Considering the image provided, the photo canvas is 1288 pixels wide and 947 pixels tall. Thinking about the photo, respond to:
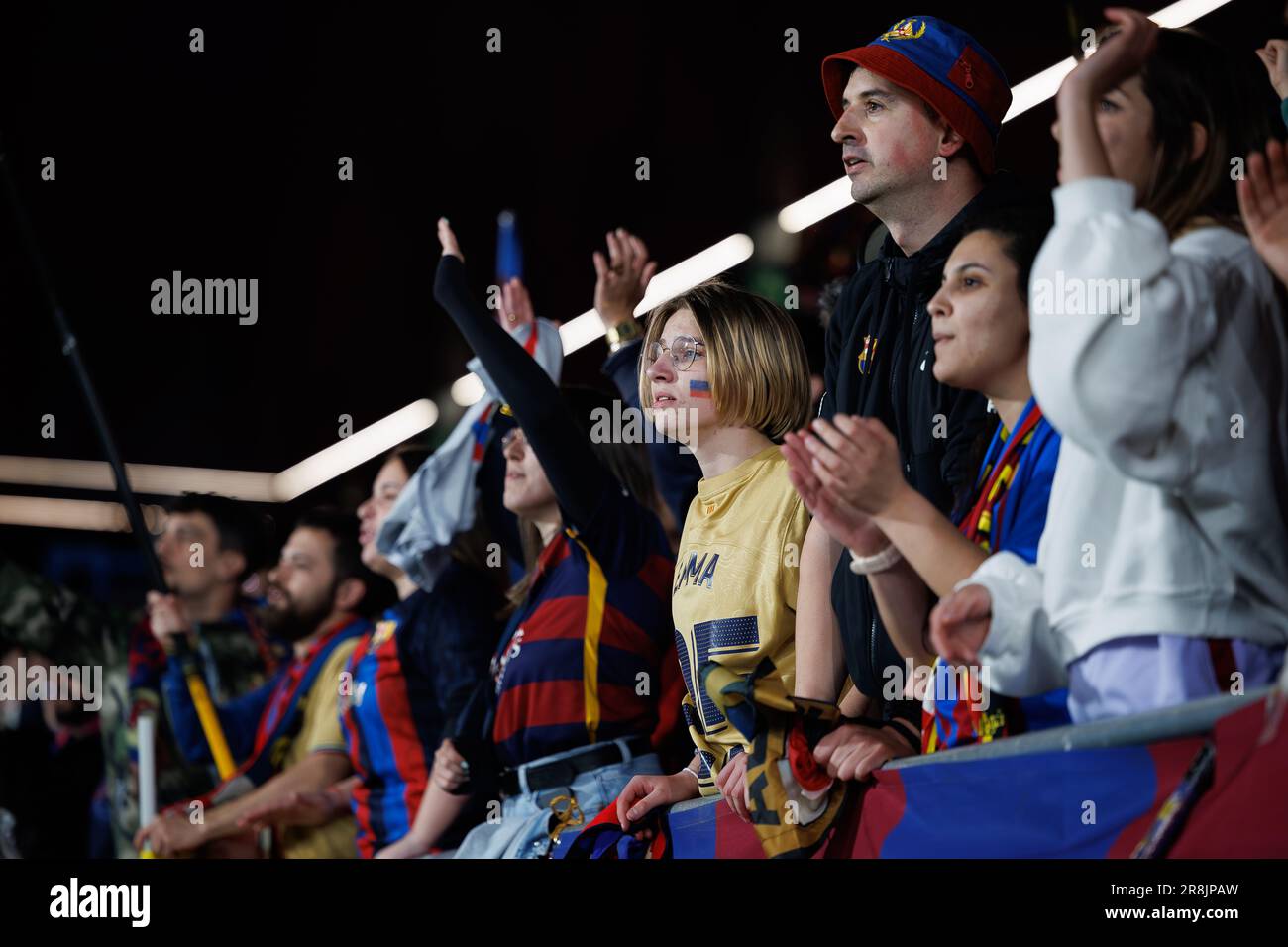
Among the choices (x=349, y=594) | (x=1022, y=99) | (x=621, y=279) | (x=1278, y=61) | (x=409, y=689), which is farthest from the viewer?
(x=349, y=594)

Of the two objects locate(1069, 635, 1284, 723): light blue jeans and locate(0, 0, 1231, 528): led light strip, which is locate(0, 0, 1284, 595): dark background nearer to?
locate(0, 0, 1231, 528): led light strip

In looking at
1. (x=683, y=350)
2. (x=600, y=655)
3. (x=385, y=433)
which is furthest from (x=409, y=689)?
(x=385, y=433)

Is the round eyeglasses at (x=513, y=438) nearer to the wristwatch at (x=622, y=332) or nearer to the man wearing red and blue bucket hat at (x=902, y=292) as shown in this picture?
the wristwatch at (x=622, y=332)

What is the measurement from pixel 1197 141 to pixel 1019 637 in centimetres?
64

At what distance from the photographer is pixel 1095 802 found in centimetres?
176

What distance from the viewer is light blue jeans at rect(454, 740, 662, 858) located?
3.07m

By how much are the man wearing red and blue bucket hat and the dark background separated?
1.39 m

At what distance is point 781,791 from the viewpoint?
7.10ft

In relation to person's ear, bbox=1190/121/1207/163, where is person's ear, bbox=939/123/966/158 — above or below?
above

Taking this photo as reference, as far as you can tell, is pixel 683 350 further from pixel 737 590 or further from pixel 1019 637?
pixel 1019 637

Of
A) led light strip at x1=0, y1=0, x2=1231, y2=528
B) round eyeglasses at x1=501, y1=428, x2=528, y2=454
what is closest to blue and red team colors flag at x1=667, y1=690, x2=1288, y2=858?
round eyeglasses at x1=501, y1=428, x2=528, y2=454
